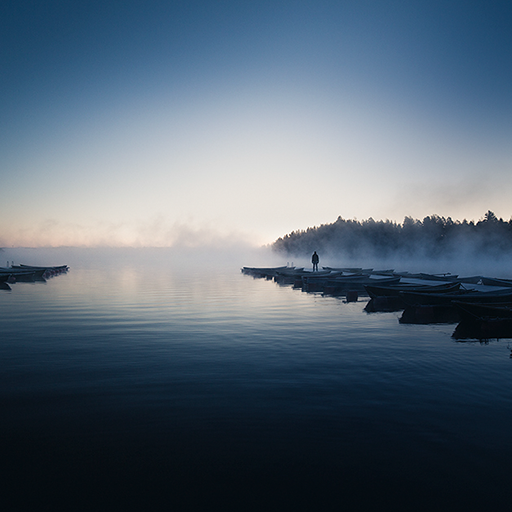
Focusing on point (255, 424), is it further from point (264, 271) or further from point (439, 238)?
point (439, 238)

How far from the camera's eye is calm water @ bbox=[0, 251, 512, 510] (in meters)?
5.35

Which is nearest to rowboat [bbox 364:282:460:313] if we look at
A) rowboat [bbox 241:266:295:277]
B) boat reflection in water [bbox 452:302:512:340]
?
boat reflection in water [bbox 452:302:512:340]

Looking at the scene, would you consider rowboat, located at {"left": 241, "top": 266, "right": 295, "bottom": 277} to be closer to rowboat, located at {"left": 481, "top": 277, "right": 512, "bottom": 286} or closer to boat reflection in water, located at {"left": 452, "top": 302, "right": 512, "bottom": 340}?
rowboat, located at {"left": 481, "top": 277, "right": 512, "bottom": 286}

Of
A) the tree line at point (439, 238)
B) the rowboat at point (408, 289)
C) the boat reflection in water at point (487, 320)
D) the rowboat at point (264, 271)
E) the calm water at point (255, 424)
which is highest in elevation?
the tree line at point (439, 238)

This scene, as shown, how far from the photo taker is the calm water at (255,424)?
535cm

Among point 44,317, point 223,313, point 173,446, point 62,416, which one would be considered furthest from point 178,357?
point 44,317

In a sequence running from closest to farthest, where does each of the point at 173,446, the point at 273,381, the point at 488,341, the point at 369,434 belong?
the point at 173,446 → the point at 369,434 → the point at 273,381 → the point at 488,341

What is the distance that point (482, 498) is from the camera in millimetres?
5223

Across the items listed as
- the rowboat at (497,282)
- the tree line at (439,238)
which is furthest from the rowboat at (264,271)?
the tree line at (439,238)

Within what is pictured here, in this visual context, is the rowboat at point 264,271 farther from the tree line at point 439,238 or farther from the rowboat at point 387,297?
the tree line at point 439,238

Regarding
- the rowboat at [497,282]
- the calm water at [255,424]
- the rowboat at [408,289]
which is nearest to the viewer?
the calm water at [255,424]

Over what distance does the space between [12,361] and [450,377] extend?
14812 mm

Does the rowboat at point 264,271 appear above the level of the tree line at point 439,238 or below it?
below

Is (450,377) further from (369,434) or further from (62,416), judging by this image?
(62,416)
